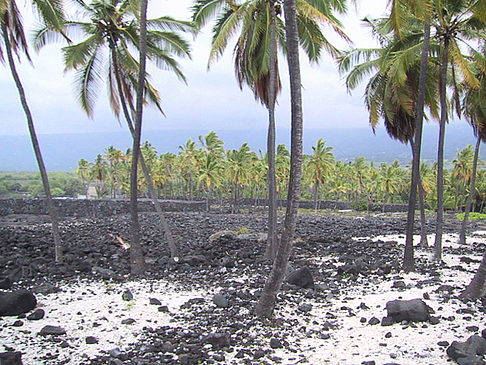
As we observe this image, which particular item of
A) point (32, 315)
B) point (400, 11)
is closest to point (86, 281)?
point (32, 315)

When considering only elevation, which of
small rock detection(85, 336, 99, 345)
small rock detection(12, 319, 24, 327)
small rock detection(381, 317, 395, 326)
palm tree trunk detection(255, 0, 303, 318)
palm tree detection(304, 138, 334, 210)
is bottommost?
small rock detection(85, 336, 99, 345)

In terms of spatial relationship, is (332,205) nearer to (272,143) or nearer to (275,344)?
(272,143)

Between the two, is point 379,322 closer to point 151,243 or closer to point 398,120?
point 398,120

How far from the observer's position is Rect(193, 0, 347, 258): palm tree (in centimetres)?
1182

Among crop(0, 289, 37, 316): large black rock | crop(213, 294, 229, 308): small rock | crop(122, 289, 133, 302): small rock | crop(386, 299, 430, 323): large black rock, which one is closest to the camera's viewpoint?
crop(386, 299, 430, 323): large black rock

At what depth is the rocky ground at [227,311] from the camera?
6.22 metres

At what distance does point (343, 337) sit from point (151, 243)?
11211mm

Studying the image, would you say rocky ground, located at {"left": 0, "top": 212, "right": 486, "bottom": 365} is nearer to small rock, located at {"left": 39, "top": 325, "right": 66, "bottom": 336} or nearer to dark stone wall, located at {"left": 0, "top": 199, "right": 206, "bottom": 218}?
small rock, located at {"left": 39, "top": 325, "right": 66, "bottom": 336}

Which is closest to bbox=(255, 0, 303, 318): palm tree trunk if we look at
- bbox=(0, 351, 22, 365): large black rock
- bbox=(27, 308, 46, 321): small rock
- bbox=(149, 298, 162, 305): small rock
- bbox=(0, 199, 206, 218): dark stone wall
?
bbox=(149, 298, 162, 305): small rock

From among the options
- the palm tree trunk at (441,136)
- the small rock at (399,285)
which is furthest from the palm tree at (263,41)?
the small rock at (399,285)

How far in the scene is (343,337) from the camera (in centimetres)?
673

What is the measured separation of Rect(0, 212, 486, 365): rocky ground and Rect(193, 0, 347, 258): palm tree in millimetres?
3031

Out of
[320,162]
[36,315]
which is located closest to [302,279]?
[36,315]

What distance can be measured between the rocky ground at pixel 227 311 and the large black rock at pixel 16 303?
13 cm
